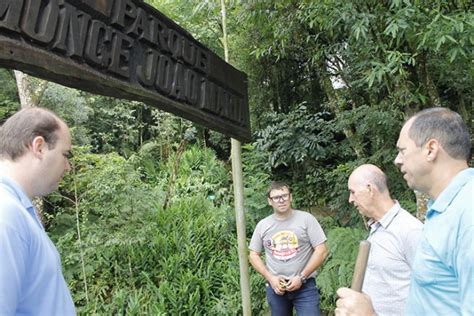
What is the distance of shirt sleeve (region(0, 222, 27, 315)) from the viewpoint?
2.89 ft

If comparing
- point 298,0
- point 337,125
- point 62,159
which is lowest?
point 62,159

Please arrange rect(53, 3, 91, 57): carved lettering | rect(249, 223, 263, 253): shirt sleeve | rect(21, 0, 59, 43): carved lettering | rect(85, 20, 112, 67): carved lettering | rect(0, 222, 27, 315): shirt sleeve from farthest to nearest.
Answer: rect(249, 223, 263, 253): shirt sleeve
rect(85, 20, 112, 67): carved lettering
rect(53, 3, 91, 57): carved lettering
rect(21, 0, 59, 43): carved lettering
rect(0, 222, 27, 315): shirt sleeve

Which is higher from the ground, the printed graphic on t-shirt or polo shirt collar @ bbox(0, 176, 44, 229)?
polo shirt collar @ bbox(0, 176, 44, 229)

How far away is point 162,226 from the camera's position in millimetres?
4609

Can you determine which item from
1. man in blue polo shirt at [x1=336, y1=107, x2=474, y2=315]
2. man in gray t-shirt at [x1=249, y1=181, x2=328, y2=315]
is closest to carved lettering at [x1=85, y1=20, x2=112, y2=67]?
man in blue polo shirt at [x1=336, y1=107, x2=474, y2=315]

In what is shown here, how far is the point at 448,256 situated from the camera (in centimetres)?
85

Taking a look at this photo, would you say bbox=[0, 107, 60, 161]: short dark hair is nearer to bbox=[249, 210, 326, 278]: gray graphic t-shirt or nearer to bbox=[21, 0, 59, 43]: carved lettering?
bbox=[21, 0, 59, 43]: carved lettering

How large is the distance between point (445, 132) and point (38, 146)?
109 centimetres

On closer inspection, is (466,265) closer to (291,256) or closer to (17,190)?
(17,190)

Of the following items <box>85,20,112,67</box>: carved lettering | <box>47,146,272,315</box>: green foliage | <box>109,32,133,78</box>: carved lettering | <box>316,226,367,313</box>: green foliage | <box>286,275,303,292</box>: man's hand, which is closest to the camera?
<box>85,20,112,67</box>: carved lettering

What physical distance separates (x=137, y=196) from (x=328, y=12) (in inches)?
104

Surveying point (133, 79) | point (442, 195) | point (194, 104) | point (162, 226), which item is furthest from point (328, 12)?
point (162, 226)

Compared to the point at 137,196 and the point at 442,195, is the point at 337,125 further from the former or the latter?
the point at 442,195

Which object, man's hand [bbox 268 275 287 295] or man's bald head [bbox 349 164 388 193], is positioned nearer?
man's bald head [bbox 349 164 388 193]
